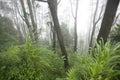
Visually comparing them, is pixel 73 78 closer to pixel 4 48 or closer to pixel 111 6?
pixel 111 6

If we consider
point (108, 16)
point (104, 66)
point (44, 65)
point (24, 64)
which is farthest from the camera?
point (44, 65)

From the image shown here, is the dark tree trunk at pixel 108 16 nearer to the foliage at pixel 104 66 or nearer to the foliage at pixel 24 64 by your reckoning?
the foliage at pixel 104 66

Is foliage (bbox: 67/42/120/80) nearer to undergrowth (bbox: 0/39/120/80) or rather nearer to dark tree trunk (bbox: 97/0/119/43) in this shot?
undergrowth (bbox: 0/39/120/80)

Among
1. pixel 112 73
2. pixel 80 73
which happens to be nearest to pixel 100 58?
pixel 112 73

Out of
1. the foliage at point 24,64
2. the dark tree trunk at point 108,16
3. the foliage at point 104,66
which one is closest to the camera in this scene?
the foliage at point 104,66

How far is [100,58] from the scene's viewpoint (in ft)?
9.88

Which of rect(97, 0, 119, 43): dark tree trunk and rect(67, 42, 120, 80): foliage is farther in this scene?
rect(97, 0, 119, 43): dark tree trunk

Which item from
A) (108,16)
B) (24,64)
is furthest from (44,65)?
(108,16)

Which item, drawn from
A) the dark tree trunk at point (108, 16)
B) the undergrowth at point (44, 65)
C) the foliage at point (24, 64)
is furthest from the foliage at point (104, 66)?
the foliage at point (24, 64)

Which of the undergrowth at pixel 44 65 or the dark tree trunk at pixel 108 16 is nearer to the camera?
the undergrowth at pixel 44 65

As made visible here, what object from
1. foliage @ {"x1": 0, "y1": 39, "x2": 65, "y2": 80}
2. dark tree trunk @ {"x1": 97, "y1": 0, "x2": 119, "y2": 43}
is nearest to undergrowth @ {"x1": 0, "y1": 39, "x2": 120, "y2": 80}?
foliage @ {"x1": 0, "y1": 39, "x2": 65, "y2": 80}

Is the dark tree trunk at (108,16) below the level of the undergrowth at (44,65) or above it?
above

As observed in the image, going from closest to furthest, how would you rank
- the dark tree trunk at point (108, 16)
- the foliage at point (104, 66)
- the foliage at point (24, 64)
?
1. the foliage at point (104, 66)
2. the dark tree trunk at point (108, 16)
3. the foliage at point (24, 64)

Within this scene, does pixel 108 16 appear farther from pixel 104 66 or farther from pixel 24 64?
pixel 24 64
